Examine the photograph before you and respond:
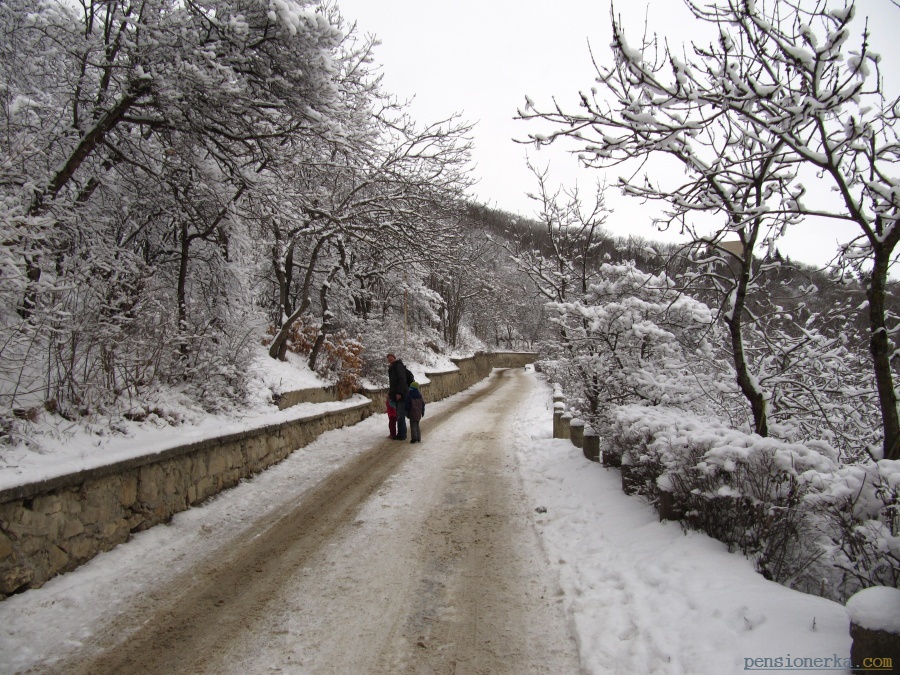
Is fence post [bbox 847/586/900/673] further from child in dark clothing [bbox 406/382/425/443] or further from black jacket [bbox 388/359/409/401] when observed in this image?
black jacket [bbox 388/359/409/401]

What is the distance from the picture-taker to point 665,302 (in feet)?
22.6

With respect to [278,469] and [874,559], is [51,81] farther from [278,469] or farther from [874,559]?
[874,559]

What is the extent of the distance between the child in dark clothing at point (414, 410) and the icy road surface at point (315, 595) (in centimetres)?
368

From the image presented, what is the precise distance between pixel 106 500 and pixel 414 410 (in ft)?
21.4

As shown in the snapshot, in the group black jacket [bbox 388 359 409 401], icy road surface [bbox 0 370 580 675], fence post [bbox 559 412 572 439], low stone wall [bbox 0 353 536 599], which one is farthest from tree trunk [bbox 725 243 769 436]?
black jacket [bbox 388 359 409 401]

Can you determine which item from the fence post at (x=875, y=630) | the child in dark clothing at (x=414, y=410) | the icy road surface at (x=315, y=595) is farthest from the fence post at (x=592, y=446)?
the fence post at (x=875, y=630)

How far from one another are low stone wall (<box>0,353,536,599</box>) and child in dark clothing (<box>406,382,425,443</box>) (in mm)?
3112

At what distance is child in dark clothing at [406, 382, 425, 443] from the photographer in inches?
420

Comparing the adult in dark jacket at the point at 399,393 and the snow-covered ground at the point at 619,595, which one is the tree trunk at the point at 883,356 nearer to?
the snow-covered ground at the point at 619,595

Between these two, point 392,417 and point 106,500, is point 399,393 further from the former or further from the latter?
point 106,500

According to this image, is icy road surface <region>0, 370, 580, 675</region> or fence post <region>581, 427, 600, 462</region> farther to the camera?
fence post <region>581, 427, 600, 462</region>

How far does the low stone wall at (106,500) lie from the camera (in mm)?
3828

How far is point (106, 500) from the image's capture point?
478cm

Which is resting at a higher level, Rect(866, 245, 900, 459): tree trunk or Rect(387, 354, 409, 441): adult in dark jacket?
Rect(866, 245, 900, 459): tree trunk
